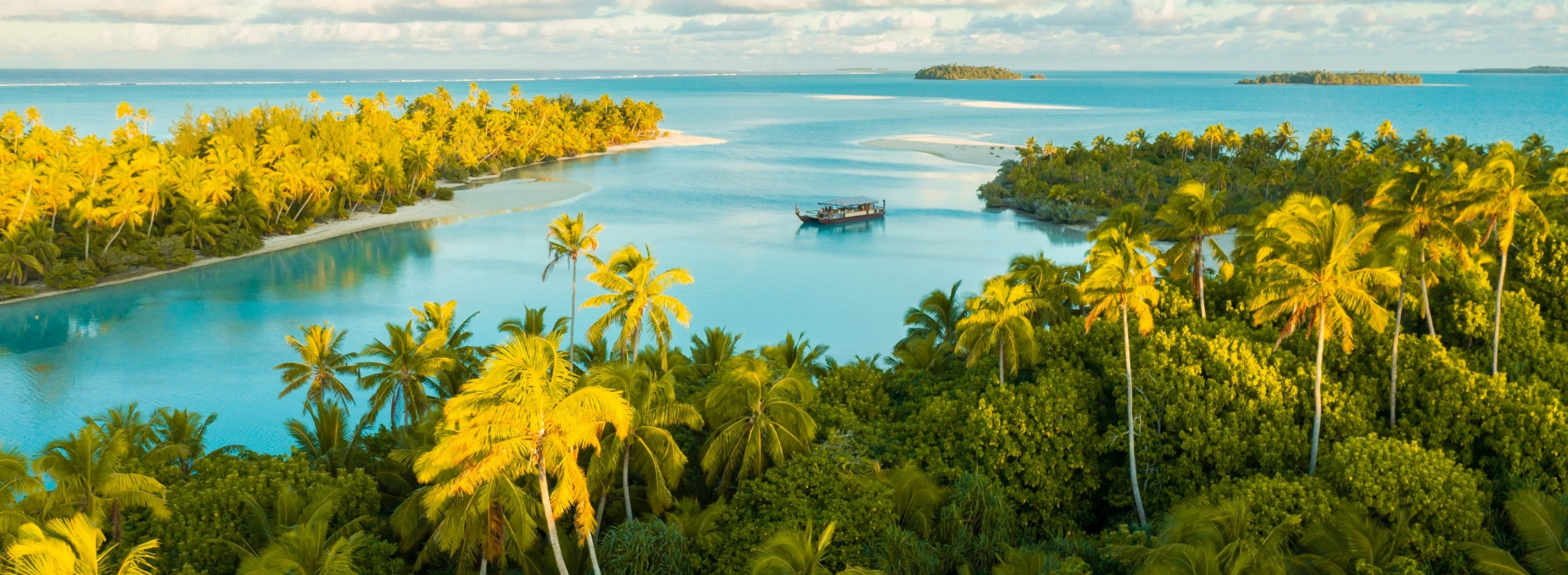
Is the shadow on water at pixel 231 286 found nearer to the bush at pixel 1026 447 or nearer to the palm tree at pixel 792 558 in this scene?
the bush at pixel 1026 447

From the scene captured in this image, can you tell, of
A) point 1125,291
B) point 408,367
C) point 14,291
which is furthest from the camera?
point 14,291

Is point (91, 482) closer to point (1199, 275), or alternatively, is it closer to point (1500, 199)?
point (1199, 275)

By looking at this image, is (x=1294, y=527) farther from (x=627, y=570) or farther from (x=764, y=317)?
(x=764, y=317)

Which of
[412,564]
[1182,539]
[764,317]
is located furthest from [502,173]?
[1182,539]

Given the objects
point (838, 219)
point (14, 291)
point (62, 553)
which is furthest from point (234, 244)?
point (62, 553)

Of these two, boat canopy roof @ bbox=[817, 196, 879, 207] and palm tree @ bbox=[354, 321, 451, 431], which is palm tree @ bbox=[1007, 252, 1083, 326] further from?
boat canopy roof @ bbox=[817, 196, 879, 207]

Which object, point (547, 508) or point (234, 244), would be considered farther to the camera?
point (234, 244)

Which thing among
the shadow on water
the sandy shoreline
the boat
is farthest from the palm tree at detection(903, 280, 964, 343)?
the sandy shoreline
